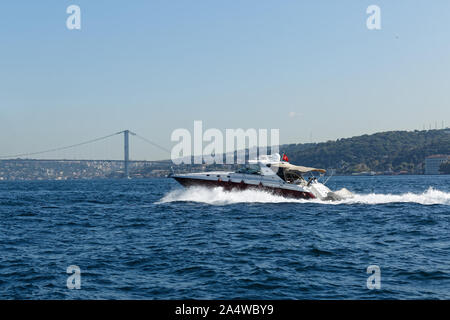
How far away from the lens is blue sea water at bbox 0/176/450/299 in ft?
35.1

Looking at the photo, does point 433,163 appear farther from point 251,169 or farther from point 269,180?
point 269,180

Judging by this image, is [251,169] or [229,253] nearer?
[229,253]

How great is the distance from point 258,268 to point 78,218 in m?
14.8

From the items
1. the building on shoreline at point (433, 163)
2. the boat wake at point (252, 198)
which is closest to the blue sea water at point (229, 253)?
the boat wake at point (252, 198)

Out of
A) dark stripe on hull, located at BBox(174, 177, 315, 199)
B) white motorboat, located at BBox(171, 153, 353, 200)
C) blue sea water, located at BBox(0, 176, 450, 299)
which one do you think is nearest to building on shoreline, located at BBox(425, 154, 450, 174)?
white motorboat, located at BBox(171, 153, 353, 200)

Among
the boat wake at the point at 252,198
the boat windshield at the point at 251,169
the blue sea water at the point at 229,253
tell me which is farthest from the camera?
the boat windshield at the point at 251,169

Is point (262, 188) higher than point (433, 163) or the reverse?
higher

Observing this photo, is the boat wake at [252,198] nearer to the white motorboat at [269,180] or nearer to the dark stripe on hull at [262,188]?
the dark stripe on hull at [262,188]

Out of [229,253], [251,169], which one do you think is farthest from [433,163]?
[229,253]

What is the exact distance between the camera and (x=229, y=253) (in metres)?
14.7

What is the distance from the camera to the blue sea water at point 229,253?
35.1 feet
